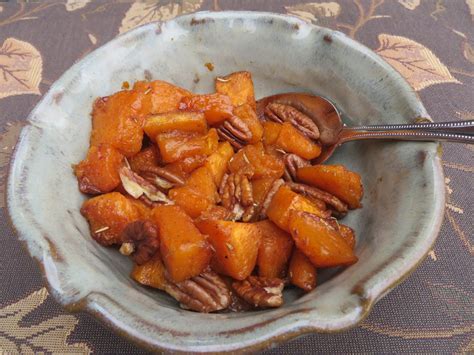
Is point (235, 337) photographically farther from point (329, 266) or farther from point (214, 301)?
point (329, 266)

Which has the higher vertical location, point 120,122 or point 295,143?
point 120,122

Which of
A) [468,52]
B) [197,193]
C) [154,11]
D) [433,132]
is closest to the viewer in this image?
[433,132]

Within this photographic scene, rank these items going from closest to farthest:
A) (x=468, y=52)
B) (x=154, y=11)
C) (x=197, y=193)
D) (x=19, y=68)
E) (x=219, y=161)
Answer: (x=197, y=193)
(x=219, y=161)
(x=19, y=68)
(x=468, y=52)
(x=154, y=11)

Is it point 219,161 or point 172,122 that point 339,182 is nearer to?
point 219,161

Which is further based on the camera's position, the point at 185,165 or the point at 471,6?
the point at 471,6

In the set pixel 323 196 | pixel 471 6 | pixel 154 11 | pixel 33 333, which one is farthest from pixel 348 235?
pixel 471 6

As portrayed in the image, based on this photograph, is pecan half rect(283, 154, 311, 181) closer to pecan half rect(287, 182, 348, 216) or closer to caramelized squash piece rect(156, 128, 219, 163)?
pecan half rect(287, 182, 348, 216)

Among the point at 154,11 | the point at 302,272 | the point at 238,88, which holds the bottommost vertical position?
the point at 302,272

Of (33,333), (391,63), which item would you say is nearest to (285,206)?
(33,333)
